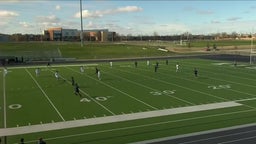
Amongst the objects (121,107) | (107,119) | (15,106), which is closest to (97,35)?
(15,106)

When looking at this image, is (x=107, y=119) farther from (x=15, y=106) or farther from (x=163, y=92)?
(x=163, y=92)

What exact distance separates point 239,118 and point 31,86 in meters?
18.3

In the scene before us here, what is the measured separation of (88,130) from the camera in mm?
17359

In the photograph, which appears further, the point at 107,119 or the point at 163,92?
the point at 163,92

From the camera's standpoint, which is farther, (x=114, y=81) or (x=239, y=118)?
(x=114, y=81)

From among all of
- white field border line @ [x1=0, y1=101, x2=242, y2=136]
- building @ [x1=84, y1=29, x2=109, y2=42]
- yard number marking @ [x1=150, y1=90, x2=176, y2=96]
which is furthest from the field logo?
building @ [x1=84, y1=29, x2=109, y2=42]

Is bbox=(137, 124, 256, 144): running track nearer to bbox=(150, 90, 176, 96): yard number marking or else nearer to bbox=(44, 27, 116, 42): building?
bbox=(150, 90, 176, 96): yard number marking

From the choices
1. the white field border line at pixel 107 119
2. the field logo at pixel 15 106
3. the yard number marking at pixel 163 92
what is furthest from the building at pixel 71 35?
the white field border line at pixel 107 119

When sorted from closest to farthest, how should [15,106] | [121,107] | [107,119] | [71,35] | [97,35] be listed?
[107,119], [121,107], [15,106], [71,35], [97,35]

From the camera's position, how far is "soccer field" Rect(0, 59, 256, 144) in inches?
672

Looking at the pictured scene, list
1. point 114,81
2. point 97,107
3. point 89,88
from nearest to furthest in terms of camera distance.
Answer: point 97,107, point 89,88, point 114,81

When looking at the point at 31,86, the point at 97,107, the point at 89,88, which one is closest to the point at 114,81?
the point at 89,88

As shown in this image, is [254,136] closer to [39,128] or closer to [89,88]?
[39,128]

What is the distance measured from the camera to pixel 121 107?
73.4ft
